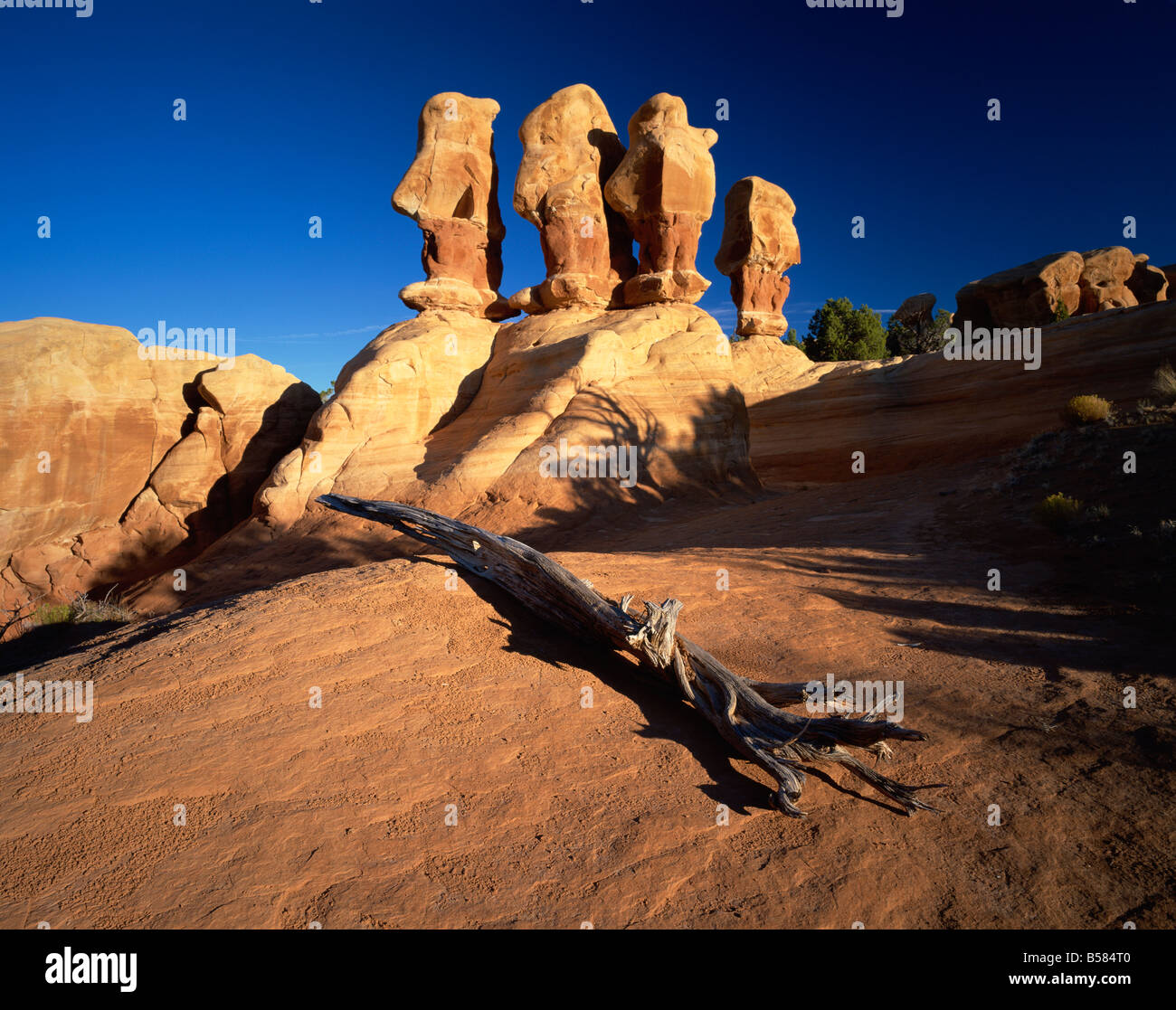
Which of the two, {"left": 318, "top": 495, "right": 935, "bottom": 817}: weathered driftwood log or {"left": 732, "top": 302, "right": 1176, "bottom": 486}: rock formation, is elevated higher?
{"left": 732, "top": 302, "right": 1176, "bottom": 486}: rock formation

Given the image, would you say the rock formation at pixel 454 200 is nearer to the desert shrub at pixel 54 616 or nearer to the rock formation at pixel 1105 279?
the desert shrub at pixel 54 616

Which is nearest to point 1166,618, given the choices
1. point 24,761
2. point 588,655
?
point 588,655

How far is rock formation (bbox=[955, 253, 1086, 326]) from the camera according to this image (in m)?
24.7

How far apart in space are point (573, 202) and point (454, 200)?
346 centimetres

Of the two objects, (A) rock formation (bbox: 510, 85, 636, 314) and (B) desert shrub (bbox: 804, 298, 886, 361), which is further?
(B) desert shrub (bbox: 804, 298, 886, 361)

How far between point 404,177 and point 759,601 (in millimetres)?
15806

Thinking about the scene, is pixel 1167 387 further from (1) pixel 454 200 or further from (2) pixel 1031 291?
(2) pixel 1031 291

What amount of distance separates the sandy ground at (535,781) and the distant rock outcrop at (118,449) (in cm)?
1161

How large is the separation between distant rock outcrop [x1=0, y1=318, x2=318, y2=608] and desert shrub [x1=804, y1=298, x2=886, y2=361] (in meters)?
26.2

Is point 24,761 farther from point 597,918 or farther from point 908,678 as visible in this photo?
point 908,678

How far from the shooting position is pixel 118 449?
14.5 metres

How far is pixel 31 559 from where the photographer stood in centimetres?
1312

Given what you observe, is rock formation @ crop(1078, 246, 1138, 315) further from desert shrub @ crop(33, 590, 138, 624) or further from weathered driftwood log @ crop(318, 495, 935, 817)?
desert shrub @ crop(33, 590, 138, 624)

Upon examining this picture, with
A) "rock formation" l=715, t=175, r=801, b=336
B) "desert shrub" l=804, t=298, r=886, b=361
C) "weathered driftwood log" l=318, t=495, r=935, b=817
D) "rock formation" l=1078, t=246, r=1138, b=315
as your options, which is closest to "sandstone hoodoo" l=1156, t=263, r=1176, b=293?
"rock formation" l=1078, t=246, r=1138, b=315
